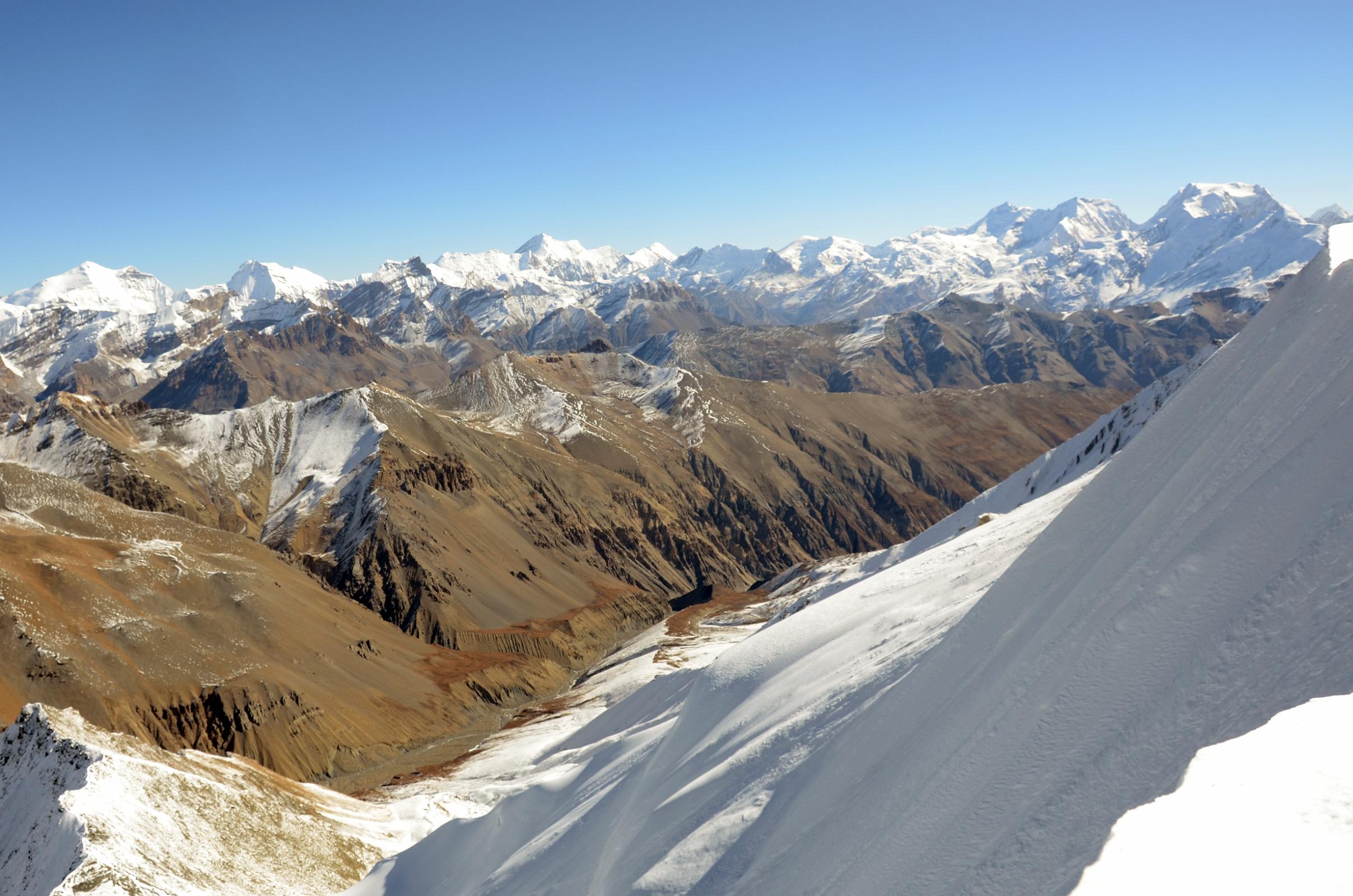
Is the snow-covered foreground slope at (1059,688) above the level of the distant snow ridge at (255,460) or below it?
below

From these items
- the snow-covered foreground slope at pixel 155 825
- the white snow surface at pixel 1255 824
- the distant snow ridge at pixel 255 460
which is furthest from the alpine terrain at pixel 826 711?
the distant snow ridge at pixel 255 460

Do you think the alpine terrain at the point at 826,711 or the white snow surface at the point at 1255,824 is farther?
the alpine terrain at the point at 826,711

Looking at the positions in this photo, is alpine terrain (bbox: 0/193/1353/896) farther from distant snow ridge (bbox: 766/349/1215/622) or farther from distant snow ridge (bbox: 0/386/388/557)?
distant snow ridge (bbox: 0/386/388/557)

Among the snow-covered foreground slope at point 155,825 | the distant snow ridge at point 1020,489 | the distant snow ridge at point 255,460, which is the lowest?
the distant snow ridge at point 1020,489

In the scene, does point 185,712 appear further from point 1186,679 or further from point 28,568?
point 1186,679

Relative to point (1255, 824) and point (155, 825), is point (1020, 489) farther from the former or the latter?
point (1255, 824)

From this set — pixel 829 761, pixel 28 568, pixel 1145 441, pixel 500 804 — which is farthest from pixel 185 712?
pixel 1145 441

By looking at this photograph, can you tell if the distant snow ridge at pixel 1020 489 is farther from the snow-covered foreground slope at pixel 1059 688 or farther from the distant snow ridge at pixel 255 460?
the distant snow ridge at pixel 255 460
